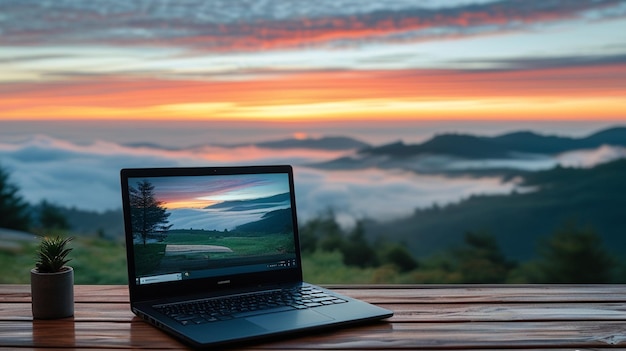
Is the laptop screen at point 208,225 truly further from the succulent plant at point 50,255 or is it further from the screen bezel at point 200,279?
the succulent plant at point 50,255

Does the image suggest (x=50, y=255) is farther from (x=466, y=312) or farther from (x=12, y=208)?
(x=12, y=208)

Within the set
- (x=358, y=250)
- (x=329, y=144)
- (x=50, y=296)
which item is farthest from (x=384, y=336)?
(x=358, y=250)

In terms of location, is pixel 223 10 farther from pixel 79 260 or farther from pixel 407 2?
pixel 79 260

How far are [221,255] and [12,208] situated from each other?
2.67 metres

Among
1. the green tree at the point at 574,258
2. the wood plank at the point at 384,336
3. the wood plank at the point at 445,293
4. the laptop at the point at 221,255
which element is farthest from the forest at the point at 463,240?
the wood plank at the point at 384,336

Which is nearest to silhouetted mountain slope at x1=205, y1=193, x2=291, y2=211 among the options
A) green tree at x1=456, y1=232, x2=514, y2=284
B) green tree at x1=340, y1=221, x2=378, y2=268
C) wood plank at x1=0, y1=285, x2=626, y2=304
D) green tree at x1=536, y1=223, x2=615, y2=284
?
wood plank at x1=0, y1=285, x2=626, y2=304

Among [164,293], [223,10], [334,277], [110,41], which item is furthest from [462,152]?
[164,293]

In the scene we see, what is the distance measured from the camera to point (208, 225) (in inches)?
65.0

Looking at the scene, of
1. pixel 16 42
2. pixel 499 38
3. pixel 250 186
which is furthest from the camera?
pixel 16 42

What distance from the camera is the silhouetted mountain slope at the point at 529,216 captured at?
3.80 m

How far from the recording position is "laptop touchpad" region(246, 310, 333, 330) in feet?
4.64

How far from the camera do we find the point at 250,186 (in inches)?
68.4

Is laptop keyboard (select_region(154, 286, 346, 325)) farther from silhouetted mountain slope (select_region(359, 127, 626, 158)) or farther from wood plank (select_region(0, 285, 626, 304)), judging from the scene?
silhouetted mountain slope (select_region(359, 127, 626, 158))

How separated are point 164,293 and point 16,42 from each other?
2769mm
